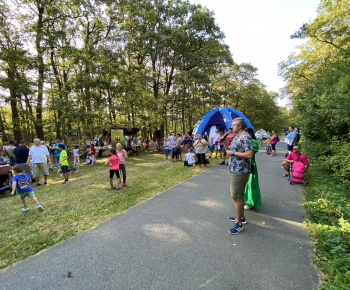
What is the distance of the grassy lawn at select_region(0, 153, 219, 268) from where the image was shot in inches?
130

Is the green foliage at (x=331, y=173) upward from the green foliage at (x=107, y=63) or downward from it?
downward

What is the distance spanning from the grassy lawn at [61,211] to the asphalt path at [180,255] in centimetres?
36

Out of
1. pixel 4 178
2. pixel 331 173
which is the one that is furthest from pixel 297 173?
pixel 4 178

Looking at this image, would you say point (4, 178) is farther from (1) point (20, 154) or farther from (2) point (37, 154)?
(2) point (37, 154)

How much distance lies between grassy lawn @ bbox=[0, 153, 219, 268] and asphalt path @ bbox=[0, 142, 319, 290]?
36 cm

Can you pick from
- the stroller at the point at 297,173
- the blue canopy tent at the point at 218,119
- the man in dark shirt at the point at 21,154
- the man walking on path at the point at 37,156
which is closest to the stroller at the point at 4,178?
the man in dark shirt at the point at 21,154

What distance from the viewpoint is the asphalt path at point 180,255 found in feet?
7.56

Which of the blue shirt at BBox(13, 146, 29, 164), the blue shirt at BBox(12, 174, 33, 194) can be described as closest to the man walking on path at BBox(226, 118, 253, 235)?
the blue shirt at BBox(12, 174, 33, 194)

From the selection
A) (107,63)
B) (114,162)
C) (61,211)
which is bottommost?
(61,211)

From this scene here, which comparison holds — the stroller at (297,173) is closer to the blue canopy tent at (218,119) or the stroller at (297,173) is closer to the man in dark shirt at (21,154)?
the blue canopy tent at (218,119)

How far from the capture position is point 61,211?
4703 mm

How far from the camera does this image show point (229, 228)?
345cm

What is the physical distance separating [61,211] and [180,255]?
3.53m

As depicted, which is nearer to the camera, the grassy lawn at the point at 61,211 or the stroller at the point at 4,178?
the grassy lawn at the point at 61,211
